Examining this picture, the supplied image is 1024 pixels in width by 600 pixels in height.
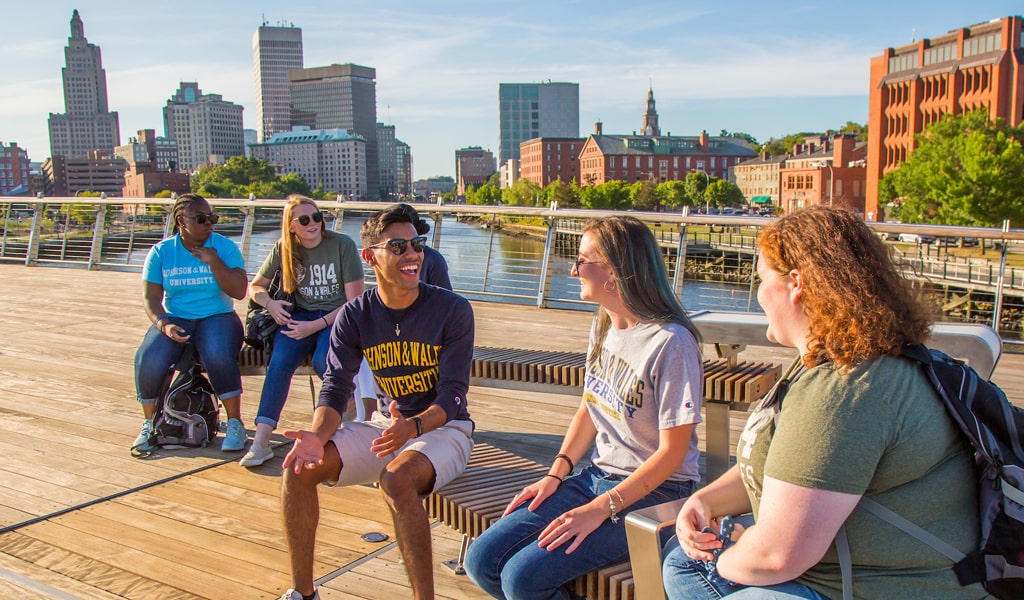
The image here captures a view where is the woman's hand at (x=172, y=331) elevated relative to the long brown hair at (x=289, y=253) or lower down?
lower down

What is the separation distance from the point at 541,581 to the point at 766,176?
390 feet

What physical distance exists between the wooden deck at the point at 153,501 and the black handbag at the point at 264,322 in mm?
597

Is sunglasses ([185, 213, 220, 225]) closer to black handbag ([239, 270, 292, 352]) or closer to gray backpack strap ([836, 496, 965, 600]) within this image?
black handbag ([239, 270, 292, 352])

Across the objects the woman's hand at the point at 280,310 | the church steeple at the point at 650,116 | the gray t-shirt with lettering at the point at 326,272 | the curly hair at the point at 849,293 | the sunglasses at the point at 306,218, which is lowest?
the woman's hand at the point at 280,310

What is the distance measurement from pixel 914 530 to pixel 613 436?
43.6 inches

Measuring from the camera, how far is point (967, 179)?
49375 millimetres

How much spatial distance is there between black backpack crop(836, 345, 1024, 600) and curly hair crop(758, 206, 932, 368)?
0.07 meters

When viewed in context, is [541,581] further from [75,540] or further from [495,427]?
[495,427]

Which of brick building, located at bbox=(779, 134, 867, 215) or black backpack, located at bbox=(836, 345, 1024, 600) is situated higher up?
brick building, located at bbox=(779, 134, 867, 215)

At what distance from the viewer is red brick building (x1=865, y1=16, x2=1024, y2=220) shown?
6612 centimetres

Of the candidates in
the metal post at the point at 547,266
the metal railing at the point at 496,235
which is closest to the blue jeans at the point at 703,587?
the metal railing at the point at 496,235

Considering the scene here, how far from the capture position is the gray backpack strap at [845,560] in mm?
1637

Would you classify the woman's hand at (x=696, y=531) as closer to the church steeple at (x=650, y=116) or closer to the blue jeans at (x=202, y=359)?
the blue jeans at (x=202, y=359)

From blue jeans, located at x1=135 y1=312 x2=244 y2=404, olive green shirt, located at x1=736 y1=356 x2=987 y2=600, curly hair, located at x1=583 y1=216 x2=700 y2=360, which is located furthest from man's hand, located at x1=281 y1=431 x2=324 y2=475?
blue jeans, located at x1=135 y1=312 x2=244 y2=404
